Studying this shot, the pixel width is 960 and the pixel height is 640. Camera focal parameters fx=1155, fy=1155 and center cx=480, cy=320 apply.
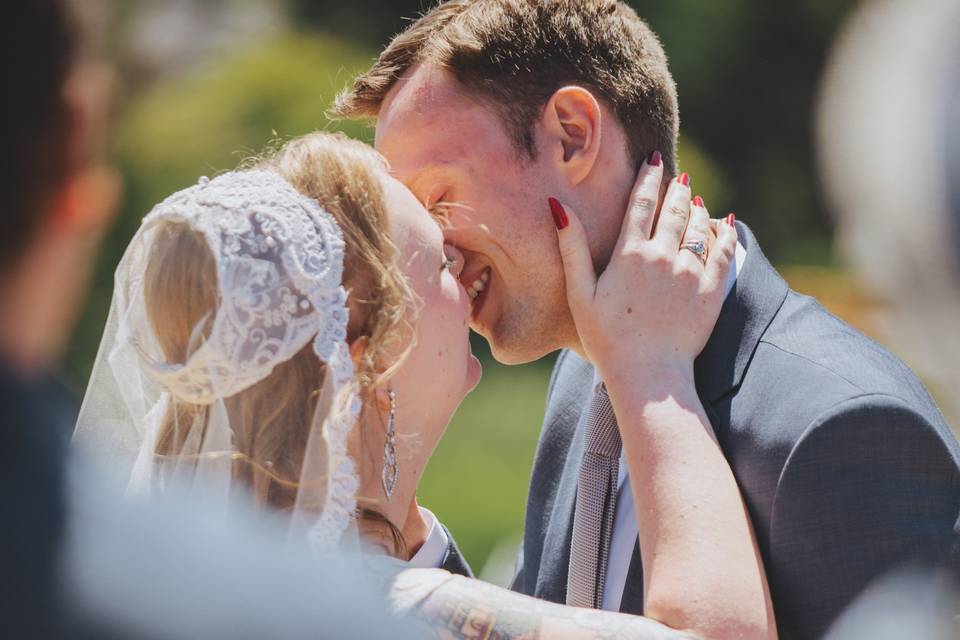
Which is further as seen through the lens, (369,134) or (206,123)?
(206,123)

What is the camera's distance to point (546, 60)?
3100 millimetres

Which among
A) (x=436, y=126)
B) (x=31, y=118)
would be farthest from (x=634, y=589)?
(x=31, y=118)

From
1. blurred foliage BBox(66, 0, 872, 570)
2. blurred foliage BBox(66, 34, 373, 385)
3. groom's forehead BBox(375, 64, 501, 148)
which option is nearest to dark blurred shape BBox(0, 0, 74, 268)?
blurred foliage BBox(66, 0, 872, 570)

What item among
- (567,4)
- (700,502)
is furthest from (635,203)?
(700,502)

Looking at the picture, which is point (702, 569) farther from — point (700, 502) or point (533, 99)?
point (533, 99)

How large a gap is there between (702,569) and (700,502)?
0.48ft

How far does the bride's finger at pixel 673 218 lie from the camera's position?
2.80m

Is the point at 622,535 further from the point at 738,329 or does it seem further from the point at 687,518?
the point at 738,329

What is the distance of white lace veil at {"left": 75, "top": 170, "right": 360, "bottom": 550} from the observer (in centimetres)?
227

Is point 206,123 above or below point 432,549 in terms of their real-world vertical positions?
above

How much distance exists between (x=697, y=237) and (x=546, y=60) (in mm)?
662

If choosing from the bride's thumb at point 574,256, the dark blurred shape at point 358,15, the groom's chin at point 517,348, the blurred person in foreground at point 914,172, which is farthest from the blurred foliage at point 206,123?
the blurred person in foreground at point 914,172

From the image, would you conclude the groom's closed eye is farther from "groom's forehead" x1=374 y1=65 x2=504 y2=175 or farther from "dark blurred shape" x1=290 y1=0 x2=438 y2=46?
"dark blurred shape" x1=290 y1=0 x2=438 y2=46

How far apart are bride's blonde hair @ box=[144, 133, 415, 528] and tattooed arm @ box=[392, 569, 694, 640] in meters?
0.38
